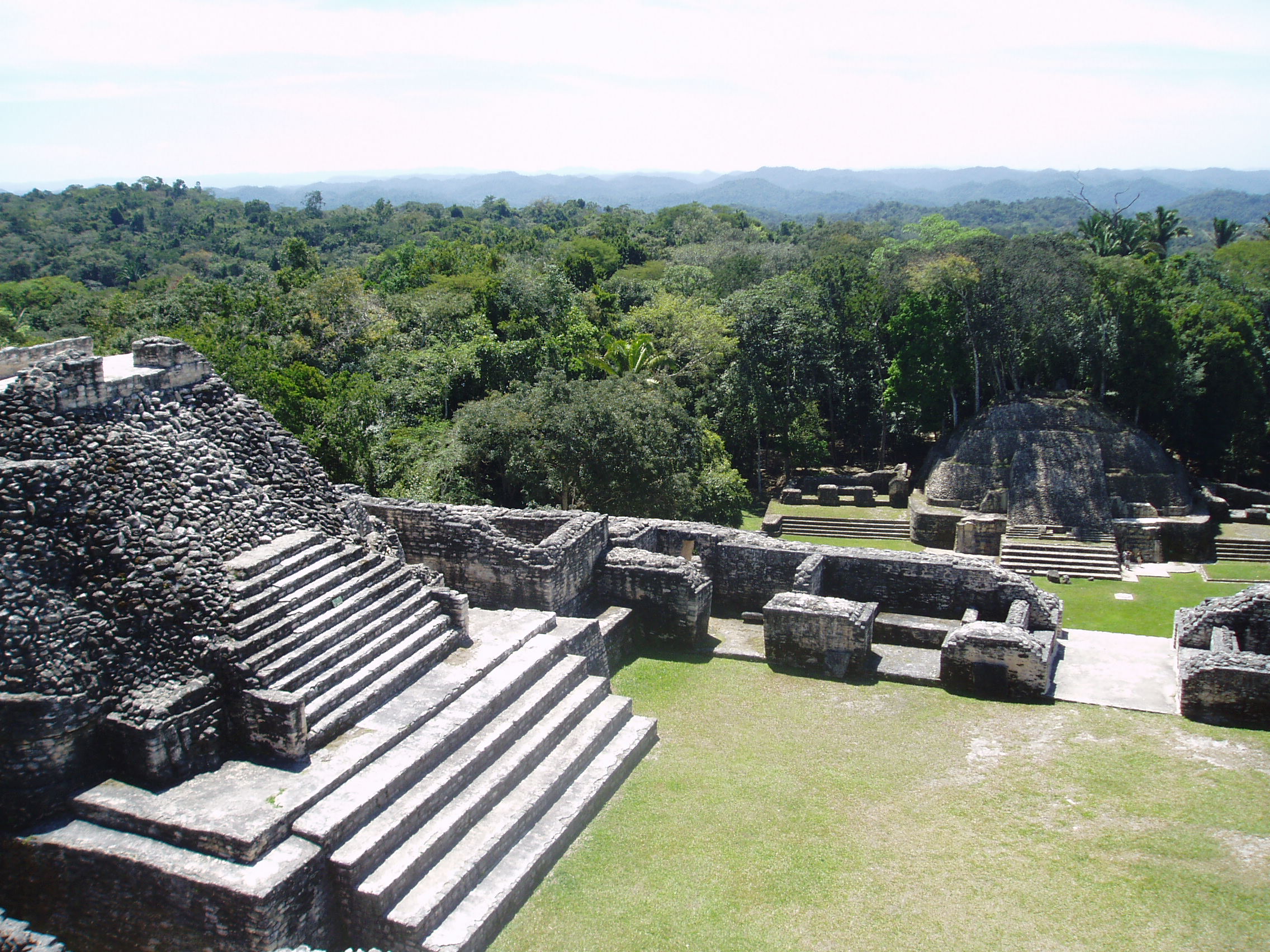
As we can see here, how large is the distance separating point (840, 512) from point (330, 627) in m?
20.2

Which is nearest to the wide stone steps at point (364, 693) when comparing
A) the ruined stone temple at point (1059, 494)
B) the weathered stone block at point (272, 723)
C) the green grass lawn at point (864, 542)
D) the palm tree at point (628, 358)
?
the weathered stone block at point (272, 723)

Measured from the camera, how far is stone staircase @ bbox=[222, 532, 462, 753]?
10070 mm

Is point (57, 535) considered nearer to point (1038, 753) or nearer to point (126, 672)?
point (126, 672)

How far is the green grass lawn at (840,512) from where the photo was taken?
2775cm

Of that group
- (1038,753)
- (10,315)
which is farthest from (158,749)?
(10,315)

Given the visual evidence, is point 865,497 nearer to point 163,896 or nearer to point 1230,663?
point 1230,663

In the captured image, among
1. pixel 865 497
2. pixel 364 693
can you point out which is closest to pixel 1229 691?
pixel 364 693

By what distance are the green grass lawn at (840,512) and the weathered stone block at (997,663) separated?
45.3ft

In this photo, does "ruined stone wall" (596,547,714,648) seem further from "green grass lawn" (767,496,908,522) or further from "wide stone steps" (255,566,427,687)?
"green grass lawn" (767,496,908,522)

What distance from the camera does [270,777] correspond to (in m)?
9.34

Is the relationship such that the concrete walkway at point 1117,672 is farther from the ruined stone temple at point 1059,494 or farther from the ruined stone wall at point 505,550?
the ruined stone wall at point 505,550

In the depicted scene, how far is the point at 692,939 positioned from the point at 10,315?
55.5 meters

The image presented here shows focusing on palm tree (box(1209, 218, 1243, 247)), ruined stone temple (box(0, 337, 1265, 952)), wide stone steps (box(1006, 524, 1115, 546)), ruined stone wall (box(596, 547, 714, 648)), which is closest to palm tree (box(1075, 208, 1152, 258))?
palm tree (box(1209, 218, 1243, 247))

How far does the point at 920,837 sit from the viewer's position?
10.2 m
